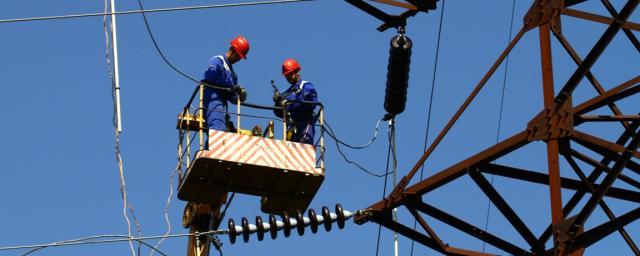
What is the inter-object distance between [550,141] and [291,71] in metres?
8.72

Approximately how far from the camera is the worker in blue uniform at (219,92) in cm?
2917

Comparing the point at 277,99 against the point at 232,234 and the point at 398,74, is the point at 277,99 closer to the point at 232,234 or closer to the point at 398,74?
the point at 398,74

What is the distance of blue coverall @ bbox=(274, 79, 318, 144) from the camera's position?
97.1 ft

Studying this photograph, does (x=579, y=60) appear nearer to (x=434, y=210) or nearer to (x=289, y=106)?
(x=434, y=210)

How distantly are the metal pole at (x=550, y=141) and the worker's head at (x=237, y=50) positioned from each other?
7745 millimetres

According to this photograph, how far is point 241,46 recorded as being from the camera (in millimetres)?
30359

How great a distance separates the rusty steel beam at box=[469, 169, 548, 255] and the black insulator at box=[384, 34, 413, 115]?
4.46 meters

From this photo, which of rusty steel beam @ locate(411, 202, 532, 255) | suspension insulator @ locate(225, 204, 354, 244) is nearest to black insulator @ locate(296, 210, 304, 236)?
suspension insulator @ locate(225, 204, 354, 244)

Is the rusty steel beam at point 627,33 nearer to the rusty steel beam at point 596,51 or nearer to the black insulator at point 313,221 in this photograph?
the rusty steel beam at point 596,51

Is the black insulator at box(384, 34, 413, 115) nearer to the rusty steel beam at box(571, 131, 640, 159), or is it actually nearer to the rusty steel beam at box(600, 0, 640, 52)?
the rusty steel beam at box(600, 0, 640, 52)

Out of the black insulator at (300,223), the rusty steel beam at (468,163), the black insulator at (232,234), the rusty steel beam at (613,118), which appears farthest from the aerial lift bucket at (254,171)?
the rusty steel beam at (613,118)

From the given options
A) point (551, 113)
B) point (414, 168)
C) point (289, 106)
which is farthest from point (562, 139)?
point (289, 106)

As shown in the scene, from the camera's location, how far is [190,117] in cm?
2955

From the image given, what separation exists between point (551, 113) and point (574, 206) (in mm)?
1605
